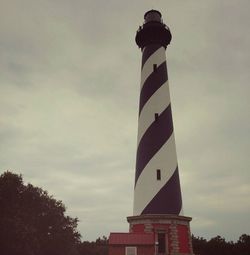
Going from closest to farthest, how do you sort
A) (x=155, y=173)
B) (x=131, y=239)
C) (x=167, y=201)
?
(x=131, y=239)
(x=167, y=201)
(x=155, y=173)

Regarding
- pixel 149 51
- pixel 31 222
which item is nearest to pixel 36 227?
pixel 31 222

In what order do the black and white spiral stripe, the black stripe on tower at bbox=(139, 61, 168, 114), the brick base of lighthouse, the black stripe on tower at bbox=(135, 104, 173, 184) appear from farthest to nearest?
the black stripe on tower at bbox=(139, 61, 168, 114) < the black stripe on tower at bbox=(135, 104, 173, 184) < the black and white spiral stripe < the brick base of lighthouse

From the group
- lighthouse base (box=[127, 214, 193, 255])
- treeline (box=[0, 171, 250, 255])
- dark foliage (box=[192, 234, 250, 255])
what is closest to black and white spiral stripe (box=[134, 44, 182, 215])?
lighthouse base (box=[127, 214, 193, 255])

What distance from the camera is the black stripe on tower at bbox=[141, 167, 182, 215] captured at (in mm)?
24562

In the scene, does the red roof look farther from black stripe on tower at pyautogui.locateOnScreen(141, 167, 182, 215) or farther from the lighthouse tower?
black stripe on tower at pyautogui.locateOnScreen(141, 167, 182, 215)

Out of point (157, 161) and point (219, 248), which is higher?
point (157, 161)

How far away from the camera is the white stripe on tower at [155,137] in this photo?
25.1 meters

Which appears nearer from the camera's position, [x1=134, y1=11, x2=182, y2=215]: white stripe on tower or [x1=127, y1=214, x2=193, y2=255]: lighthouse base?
[x1=127, y1=214, x2=193, y2=255]: lighthouse base

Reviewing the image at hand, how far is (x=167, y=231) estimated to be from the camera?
2367 centimetres

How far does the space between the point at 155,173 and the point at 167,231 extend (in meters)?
4.08

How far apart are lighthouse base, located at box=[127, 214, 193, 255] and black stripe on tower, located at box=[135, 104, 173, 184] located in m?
3.65

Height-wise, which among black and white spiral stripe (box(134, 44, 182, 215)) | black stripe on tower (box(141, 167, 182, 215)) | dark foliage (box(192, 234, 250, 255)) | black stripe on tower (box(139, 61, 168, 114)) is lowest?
dark foliage (box(192, 234, 250, 255))

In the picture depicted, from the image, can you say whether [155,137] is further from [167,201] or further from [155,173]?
[167,201]

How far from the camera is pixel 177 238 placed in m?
23.7
